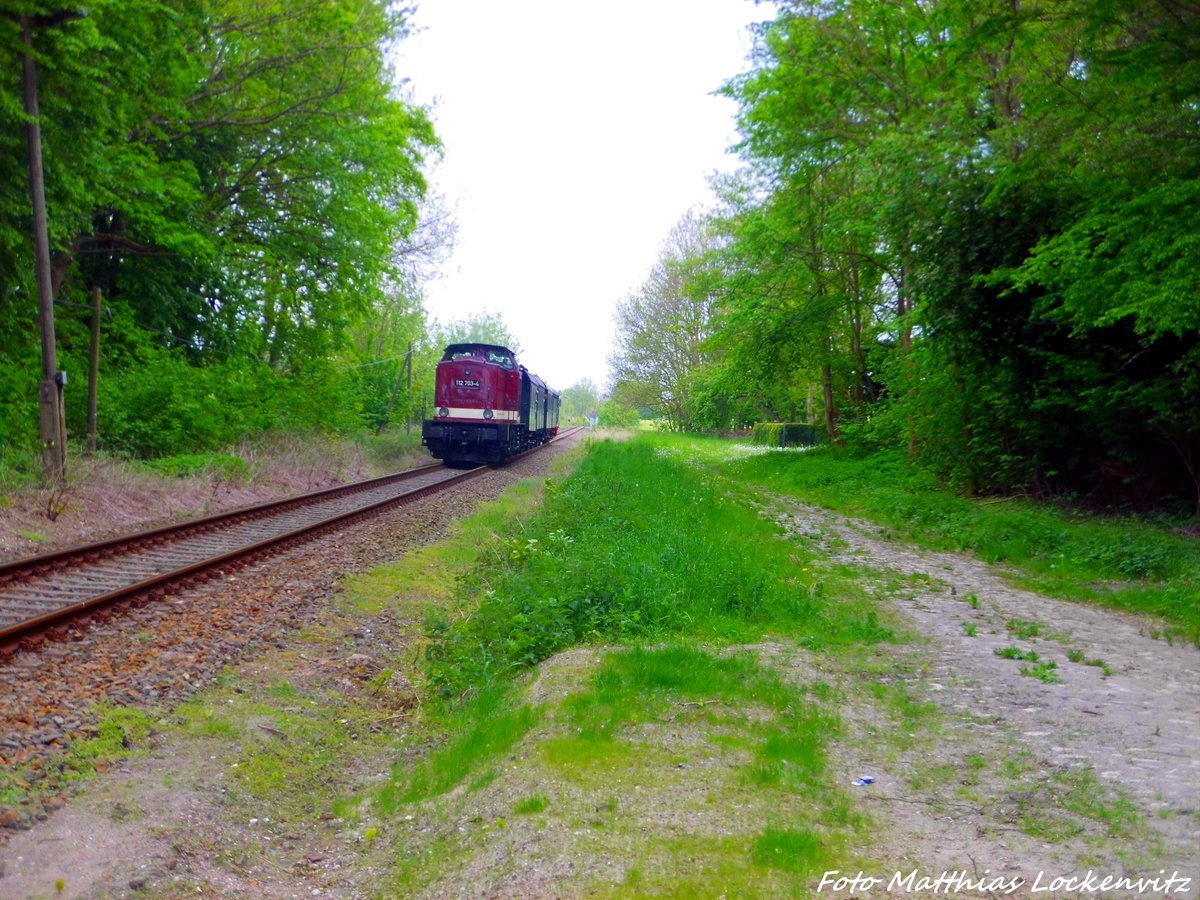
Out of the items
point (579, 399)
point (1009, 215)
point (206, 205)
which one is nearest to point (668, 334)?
point (206, 205)

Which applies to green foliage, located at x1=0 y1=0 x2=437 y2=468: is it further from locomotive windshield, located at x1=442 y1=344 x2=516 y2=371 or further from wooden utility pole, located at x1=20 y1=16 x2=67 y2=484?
locomotive windshield, located at x1=442 y1=344 x2=516 y2=371

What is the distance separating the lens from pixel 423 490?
61.8 ft

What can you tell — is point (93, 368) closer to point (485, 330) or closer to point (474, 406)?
point (474, 406)

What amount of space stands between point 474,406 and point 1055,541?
57.3ft

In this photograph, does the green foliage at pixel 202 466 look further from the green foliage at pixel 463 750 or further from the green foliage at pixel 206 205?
the green foliage at pixel 463 750

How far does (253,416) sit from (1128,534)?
1919cm

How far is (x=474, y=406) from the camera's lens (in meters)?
26.2

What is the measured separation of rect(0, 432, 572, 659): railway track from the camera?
7223mm

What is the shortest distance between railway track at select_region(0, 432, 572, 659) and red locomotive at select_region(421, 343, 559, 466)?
10.3 metres

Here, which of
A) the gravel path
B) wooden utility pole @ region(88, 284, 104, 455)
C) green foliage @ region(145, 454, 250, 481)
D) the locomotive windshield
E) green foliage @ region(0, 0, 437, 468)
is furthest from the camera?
the locomotive windshield

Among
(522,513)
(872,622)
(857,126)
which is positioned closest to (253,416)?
(522,513)

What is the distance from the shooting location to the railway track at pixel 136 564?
722cm

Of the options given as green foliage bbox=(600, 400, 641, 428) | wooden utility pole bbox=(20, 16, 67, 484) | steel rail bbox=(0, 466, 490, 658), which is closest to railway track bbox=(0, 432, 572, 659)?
steel rail bbox=(0, 466, 490, 658)

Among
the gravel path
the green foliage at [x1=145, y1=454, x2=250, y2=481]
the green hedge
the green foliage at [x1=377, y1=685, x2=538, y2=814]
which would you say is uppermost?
the green hedge
